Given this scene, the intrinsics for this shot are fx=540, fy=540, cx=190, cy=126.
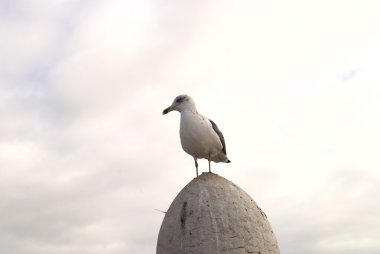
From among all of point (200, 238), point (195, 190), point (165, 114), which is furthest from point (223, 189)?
point (165, 114)

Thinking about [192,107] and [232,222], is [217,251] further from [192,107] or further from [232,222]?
[192,107]

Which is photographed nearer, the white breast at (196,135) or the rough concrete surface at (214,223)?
the rough concrete surface at (214,223)

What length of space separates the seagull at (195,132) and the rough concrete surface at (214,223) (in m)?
0.64

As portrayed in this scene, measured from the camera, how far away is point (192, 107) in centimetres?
1109

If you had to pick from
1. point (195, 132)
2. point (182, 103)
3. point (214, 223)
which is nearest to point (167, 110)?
point (182, 103)

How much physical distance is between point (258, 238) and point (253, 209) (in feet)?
2.11

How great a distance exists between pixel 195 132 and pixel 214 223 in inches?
78.1

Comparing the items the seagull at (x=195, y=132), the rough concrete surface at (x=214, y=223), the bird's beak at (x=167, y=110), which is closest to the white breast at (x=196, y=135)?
the seagull at (x=195, y=132)

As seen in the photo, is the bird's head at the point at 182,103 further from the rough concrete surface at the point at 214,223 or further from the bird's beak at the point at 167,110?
the rough concrete surface at the point at 214,223

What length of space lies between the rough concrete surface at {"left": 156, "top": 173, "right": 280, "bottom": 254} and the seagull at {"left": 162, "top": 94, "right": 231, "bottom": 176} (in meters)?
0.64

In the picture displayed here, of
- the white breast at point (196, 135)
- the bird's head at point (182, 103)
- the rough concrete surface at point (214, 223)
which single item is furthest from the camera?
the bird's head at point (182, 103)

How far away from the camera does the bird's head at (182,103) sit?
11.1 m

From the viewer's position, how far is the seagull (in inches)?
426

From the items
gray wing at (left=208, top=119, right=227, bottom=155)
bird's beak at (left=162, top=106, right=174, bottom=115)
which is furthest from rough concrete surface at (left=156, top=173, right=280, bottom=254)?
bird's beak at (left=162, top=106, right=174, bottom=115)
